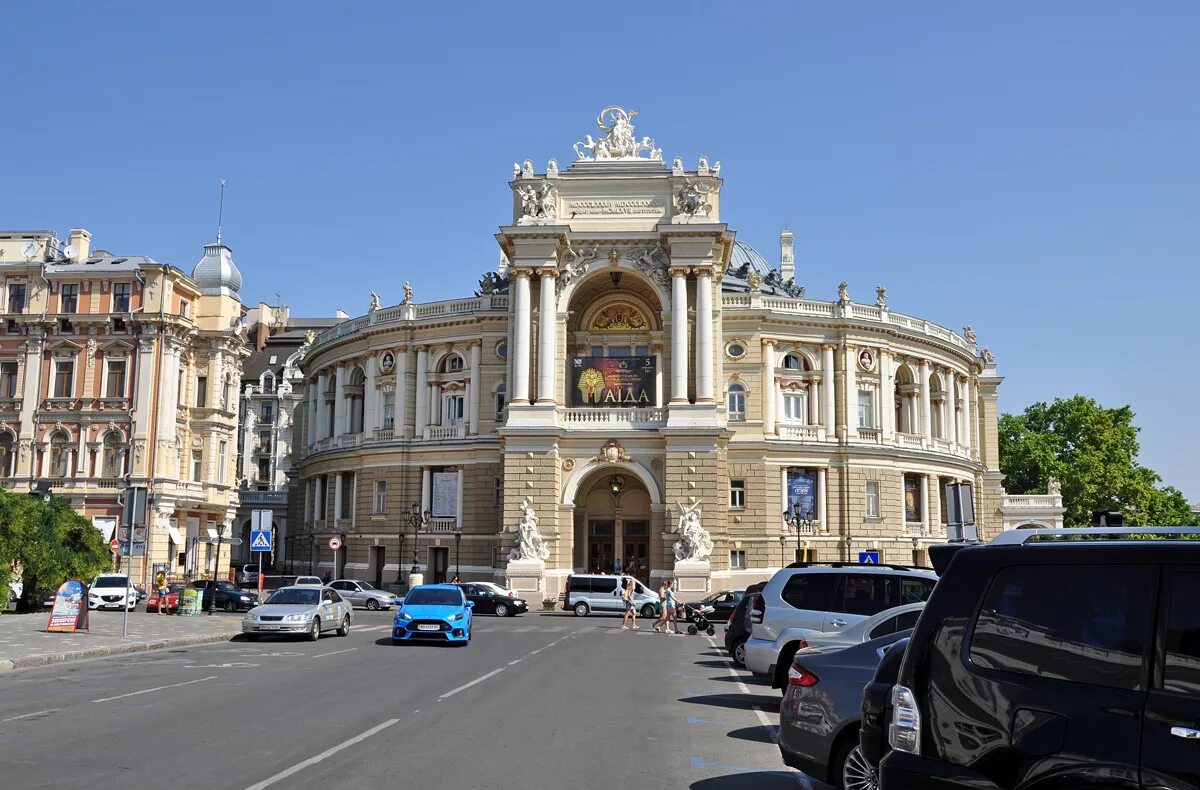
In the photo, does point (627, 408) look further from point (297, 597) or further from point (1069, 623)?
point (1069, 623)

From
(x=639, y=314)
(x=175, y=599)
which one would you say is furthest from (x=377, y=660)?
(x=639, y=314)

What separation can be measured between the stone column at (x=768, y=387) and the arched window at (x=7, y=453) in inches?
1620

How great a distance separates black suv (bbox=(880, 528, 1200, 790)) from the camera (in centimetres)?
474

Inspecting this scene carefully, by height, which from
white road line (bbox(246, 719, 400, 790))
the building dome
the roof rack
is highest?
the building dome

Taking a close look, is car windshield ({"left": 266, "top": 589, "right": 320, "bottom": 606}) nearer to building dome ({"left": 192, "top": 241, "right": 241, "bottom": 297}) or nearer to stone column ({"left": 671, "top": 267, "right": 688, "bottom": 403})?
stone column ({"left": 671, "top": 267, "right": 688, "bottom": 403})

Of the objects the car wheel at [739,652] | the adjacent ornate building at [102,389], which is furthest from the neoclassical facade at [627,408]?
the car wheel at [739,652]

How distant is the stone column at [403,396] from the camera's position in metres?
59.3

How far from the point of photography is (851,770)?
897 cm

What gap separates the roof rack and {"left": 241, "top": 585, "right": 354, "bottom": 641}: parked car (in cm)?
2459

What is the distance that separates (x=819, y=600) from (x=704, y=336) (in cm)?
3443

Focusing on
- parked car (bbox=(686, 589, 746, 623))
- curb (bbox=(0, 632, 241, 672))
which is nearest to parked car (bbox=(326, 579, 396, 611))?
parked car (bbox=(686, 589, 746, 623))

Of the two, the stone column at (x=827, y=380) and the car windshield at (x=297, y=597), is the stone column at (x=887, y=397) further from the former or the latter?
A: the car windshield at (x=297, y=597)

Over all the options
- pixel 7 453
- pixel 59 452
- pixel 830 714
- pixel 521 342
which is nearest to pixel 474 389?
pixel 521 342

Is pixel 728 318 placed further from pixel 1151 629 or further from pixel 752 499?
pixel 1151 629
